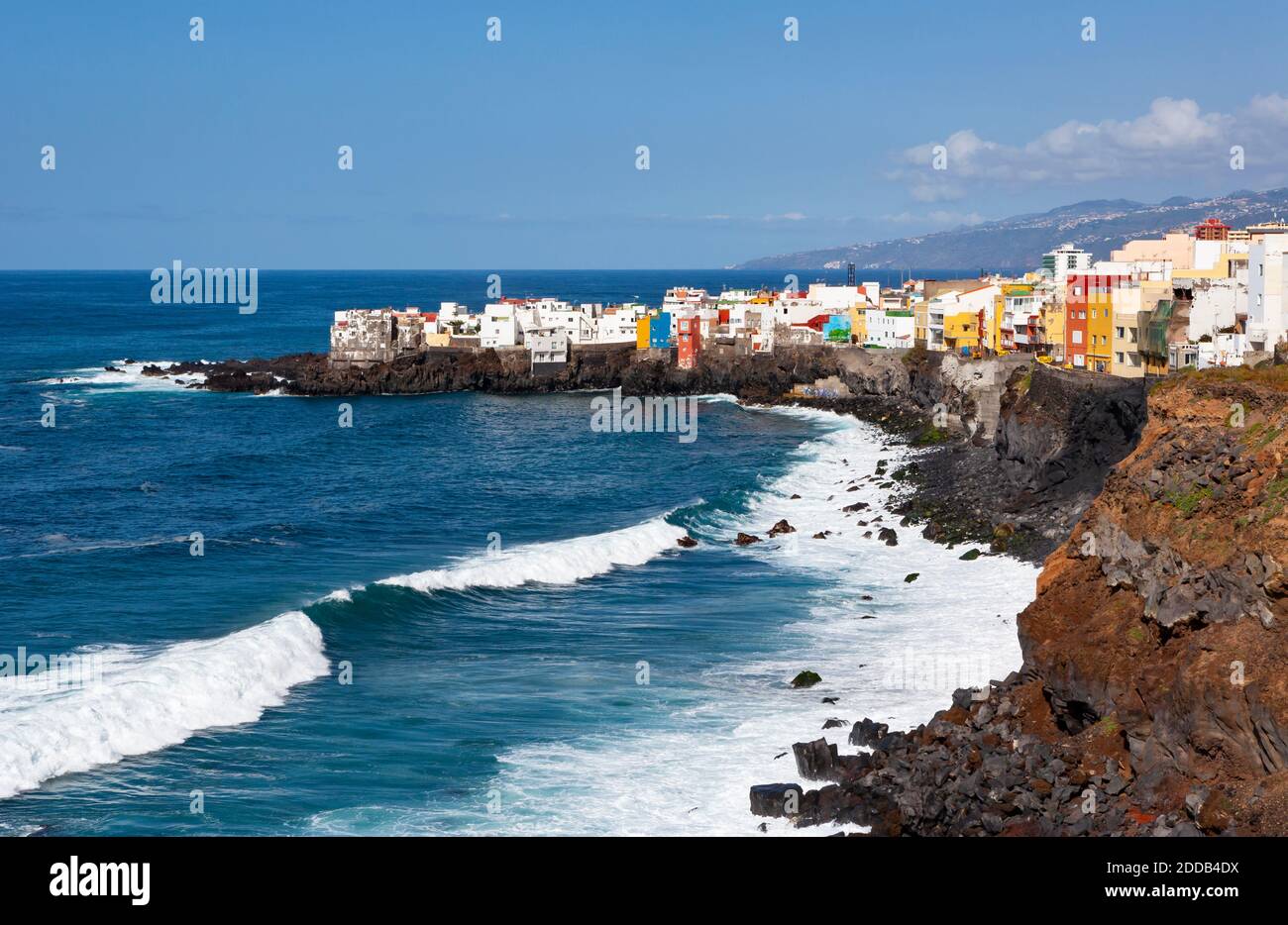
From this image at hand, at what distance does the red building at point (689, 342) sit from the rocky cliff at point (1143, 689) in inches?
2652

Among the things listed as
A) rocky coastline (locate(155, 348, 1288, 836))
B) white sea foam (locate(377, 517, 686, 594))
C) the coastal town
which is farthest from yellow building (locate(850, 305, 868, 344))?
rocky coastline (locate(155, 348, 1288, 836))

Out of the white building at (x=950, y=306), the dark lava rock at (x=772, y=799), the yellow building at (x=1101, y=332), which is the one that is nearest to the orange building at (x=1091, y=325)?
the yellow building at (x=1101, y=332)

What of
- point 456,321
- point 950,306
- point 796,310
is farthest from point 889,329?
point 456,321

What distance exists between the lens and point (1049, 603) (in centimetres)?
2217

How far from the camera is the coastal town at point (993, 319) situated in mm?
39812

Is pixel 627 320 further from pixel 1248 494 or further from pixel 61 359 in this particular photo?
pixel 1248 494

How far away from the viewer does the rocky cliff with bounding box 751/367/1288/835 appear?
16391mm

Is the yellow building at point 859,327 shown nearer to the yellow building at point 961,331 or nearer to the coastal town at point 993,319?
the coastal town at point 993,319

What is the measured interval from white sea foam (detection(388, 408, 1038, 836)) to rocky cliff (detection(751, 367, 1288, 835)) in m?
1.34

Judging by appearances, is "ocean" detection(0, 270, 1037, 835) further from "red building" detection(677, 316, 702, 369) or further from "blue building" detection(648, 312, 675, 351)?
"blue building" detection(648, 312, 675, 351)

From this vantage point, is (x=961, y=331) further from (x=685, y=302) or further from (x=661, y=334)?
(x=685, y=302)

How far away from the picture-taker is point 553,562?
37.5 metres
